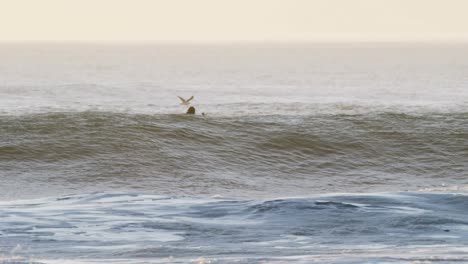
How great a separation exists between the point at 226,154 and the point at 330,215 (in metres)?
12.8

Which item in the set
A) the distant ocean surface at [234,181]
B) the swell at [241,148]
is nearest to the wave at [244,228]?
the distant ocean surface at [234,181]

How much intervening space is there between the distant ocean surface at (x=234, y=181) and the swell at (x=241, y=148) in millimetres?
61

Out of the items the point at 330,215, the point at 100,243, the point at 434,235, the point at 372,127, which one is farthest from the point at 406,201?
the point at 372,127

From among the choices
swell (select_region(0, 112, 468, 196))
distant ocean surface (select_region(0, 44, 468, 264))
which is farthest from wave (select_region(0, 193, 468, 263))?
swell (select_region(0, 112, 468, 196))

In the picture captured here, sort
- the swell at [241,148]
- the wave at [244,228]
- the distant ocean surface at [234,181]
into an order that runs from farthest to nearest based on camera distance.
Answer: the swell at [241,148] → the distant ocean surface at [234,181] → the wave at [244,228]

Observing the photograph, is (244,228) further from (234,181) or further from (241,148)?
(241,148)

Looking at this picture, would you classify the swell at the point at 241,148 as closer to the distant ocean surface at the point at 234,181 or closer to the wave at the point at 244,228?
the distant ocean surface at the point at 234,181

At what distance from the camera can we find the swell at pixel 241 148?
2695 centimetres

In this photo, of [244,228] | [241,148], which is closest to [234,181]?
[241,148]

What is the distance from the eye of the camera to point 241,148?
31328 millimetres

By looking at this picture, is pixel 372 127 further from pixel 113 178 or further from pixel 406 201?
pixel 406 201

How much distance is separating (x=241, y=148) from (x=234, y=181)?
5.29 metres

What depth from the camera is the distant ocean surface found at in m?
14.9

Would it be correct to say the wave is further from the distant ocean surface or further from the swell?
the swell
